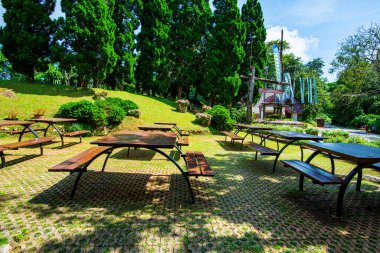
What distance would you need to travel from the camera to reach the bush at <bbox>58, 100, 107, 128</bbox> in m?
10.9

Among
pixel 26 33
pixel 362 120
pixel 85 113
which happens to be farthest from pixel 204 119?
pixel 362 120

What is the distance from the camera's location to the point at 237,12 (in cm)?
2103

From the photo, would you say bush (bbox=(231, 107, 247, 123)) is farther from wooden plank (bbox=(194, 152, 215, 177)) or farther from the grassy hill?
wooden plank (bbox=(194, 152, 215, 177))

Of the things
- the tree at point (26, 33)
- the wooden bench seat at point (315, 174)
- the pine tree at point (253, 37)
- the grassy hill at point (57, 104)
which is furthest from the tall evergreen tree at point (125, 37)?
the wooden bench seat at point (315, 174)

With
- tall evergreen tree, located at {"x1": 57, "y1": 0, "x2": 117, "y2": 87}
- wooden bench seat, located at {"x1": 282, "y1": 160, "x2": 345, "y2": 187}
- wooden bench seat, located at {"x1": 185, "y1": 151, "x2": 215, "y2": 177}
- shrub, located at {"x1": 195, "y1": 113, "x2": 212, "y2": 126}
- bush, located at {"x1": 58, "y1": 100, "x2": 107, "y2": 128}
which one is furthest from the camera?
tall evergreen tree, located at {"x1": 57, "y1": 0, "x2": 117, "y2": 87}

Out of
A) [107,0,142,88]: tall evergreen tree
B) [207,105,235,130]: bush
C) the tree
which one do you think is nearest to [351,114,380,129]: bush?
[207,105,235,130]: bush

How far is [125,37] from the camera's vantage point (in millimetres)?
20094

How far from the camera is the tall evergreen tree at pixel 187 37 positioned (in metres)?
23.0

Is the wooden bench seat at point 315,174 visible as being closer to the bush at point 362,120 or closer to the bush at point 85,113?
the bush at point 85,113

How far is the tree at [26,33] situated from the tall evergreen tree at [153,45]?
807cm

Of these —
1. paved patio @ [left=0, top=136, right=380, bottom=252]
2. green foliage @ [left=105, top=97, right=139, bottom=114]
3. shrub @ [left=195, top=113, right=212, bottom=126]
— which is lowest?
paved patio @ [left=0, top=136, right=380, bottom=252]

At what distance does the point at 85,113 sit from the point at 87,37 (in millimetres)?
8603

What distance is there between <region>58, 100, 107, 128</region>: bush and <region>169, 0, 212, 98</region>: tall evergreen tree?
13.9 m

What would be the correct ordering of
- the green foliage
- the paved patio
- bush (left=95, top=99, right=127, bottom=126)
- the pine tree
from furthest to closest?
1. the pine tree
2. the green foliage
3. bush (left=95, top=99, right=127, bottom=126)
4. the paved patio
